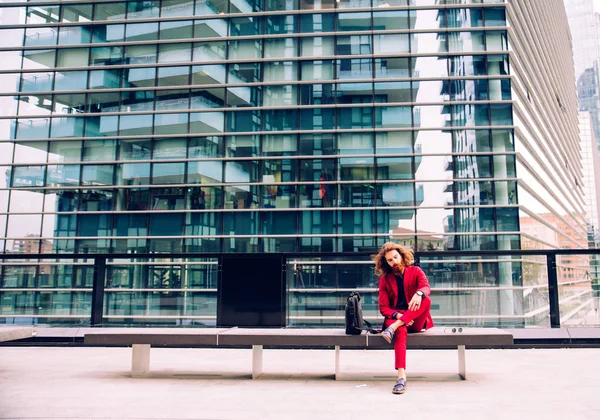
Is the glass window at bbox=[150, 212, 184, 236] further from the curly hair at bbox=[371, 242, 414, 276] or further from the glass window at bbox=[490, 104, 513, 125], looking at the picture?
the curly hair at bbox=[371, 242, 414, 276]

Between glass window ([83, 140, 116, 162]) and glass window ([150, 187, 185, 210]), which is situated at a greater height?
glass window ([83, 140, 116, 162])

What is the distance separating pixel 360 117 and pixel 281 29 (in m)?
4.28

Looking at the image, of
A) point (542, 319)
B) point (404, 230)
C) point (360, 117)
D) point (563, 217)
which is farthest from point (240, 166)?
point (563, 217)

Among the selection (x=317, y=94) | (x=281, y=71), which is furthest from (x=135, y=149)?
(x=317, y=94)

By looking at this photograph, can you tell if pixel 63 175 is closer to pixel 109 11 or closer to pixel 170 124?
pixel 170 124

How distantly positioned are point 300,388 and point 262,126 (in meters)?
13.4

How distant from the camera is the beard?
7.34 meters

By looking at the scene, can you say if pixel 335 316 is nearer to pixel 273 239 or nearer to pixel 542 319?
pixel 542 319

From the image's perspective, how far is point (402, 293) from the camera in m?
7.36

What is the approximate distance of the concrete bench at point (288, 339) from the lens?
285 inches

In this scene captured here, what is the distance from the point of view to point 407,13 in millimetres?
19719

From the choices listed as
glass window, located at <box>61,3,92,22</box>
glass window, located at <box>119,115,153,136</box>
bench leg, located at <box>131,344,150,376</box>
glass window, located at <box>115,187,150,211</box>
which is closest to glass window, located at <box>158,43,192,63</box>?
glass window, located at <box>119,115,153,136</box>

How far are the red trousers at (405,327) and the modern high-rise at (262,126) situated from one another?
10820 mm

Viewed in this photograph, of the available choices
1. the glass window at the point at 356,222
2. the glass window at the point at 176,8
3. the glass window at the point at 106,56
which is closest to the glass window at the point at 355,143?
the glass window at the point at 356,222
